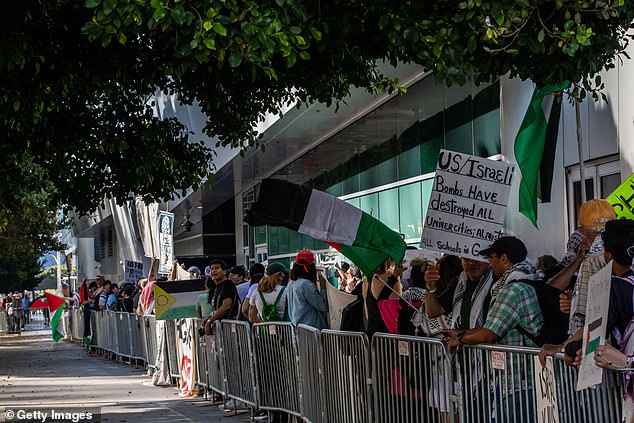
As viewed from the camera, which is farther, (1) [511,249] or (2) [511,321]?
(1) [511,249]

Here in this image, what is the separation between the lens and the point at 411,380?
8.80 meters

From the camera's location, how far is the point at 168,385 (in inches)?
755

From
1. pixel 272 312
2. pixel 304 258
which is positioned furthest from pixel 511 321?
pixel 272 312

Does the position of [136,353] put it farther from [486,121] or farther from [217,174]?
[486,121]

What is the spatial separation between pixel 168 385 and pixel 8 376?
5911mm

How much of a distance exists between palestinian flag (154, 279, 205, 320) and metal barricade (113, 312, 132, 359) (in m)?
8.17

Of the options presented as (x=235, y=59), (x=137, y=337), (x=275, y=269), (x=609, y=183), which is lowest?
(x=137, y=337)

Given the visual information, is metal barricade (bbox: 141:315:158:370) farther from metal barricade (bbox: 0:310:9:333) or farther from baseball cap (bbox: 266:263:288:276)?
metal barricade (bbox: 0:310:9:333)

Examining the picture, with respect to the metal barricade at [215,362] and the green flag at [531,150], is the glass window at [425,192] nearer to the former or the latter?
the metal barricade at [215,362]

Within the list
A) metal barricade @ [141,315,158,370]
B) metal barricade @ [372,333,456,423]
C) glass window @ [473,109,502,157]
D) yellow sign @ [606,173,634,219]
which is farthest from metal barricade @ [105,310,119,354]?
yellow sign @ [606,173,634,219]

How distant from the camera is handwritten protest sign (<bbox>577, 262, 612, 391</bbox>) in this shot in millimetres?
5461

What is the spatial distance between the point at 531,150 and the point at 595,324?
598cm

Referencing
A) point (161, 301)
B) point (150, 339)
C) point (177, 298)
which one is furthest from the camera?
point (150, 339)

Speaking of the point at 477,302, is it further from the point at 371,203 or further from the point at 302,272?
the point at 371,203
